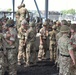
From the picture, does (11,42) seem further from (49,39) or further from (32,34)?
(49,39)

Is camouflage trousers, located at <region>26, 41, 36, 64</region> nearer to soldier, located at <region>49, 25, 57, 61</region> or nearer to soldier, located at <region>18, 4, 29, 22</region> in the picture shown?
soldier, located at <region>49, 25, 57, 61</region>

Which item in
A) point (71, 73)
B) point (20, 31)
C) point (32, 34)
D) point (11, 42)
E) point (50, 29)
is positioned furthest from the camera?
point (50, 29)

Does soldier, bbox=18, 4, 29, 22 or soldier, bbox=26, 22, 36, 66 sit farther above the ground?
soldier, bbox=18, 4, 29, 22

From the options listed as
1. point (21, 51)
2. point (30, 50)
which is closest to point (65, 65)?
point (30, 50)

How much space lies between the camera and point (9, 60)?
9.46 meters

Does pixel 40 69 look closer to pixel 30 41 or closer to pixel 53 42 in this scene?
pixel 30 41

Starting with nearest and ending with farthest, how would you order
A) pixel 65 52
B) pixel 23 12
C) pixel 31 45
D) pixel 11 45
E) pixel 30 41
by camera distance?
pixel 65 52, pixel 11 45, pixel 30 41, pixel 31 45, pixel 23 12

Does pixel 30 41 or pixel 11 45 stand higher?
pixel 11 45

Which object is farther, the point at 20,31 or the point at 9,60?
the point at 20,31

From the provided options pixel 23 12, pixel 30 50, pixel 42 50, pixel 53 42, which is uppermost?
pixel 23 12

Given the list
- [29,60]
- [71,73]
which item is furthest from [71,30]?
[29,60]

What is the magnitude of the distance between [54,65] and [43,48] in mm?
1613

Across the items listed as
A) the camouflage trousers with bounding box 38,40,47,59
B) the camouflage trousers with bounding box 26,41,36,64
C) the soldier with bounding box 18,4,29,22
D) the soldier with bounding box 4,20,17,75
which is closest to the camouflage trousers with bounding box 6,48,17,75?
the soldier with bounding box 4,20,17,75

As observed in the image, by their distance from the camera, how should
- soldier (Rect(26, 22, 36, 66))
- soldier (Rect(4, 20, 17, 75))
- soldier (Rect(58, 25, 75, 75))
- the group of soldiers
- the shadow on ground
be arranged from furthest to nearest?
soldier (Rect(26, 22, 36, 66)) → the shadow on ground → soldier (Rect(4, 20, 17, 75)) → the group of soldiers → soldier (Rect(58, 25, 75, 75))
